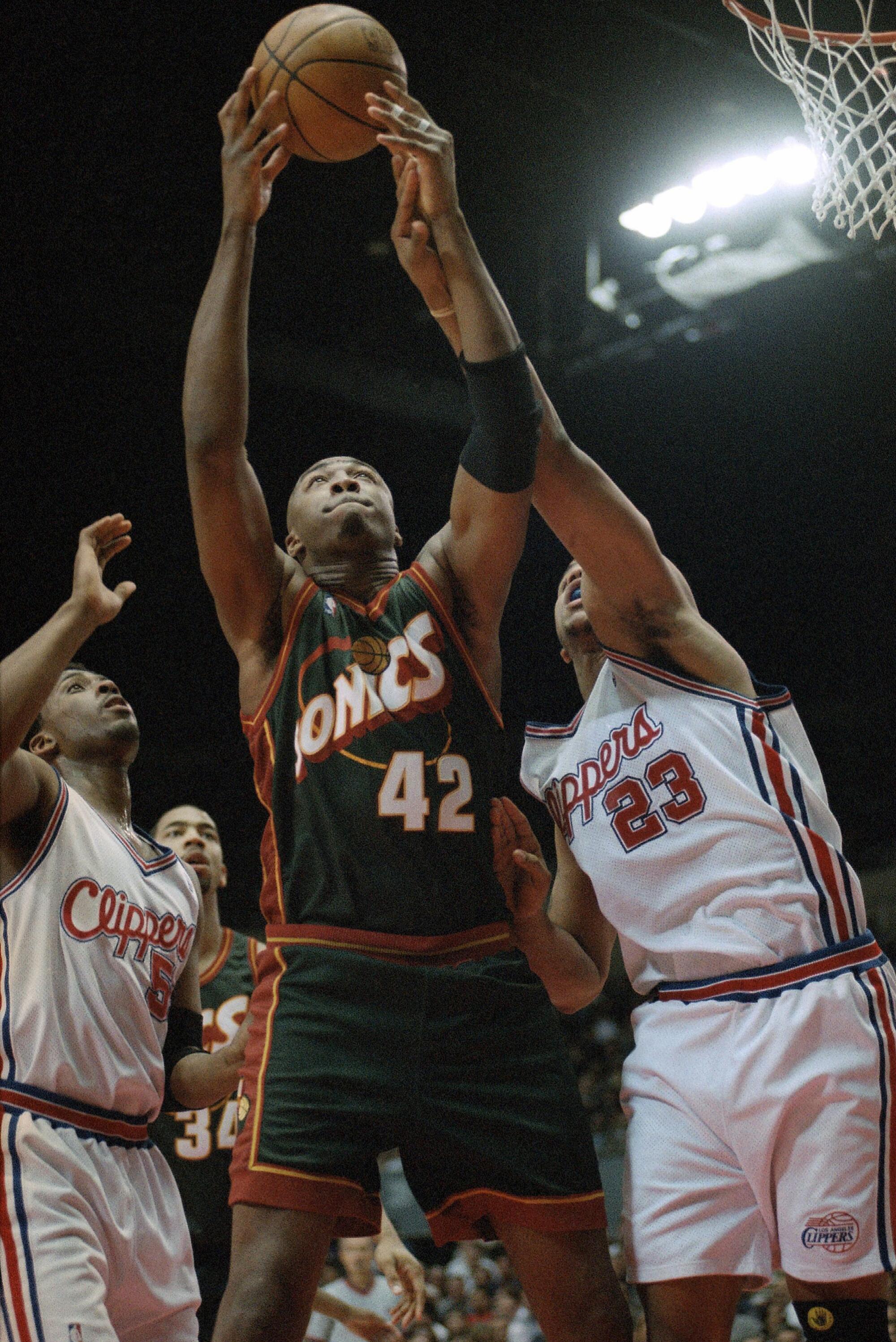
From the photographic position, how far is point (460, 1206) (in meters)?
2.51

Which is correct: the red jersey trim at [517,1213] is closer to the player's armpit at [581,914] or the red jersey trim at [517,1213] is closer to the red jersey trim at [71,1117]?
the player's armpit at [581,914]

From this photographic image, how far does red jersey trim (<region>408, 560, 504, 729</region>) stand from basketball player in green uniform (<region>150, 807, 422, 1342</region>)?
1818 millimetres

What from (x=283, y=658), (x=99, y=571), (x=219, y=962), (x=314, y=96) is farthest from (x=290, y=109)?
(x=219, y=962)

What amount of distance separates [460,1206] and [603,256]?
8.59 m

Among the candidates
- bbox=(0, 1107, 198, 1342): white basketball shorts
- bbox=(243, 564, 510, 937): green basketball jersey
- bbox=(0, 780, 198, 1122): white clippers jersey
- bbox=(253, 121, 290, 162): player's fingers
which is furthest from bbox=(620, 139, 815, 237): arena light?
bbox=(0, 1107, 198, 1342): white basketball shorts

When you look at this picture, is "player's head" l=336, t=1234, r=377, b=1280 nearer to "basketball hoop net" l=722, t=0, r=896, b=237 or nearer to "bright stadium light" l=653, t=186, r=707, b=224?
"basketball hoop net" l=722, t=0, r=896, b=237

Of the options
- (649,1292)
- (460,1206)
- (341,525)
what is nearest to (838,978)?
(649,1292)

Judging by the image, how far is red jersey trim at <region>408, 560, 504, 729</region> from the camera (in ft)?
9.41

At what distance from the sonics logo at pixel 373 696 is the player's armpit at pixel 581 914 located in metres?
0.61

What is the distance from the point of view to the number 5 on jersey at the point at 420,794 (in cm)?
266

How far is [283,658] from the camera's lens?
2828mm

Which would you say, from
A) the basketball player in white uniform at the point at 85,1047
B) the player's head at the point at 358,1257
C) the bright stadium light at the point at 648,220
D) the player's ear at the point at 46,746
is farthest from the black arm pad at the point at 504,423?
the bright stadium light at the point at 648,220

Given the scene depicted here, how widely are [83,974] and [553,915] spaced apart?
1.17 m

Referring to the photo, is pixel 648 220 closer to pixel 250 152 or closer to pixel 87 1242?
pixel 250 152
